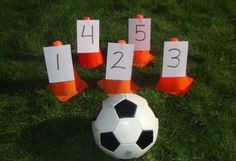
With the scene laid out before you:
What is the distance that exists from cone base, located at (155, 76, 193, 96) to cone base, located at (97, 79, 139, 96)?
238mm

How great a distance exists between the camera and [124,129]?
3061mm

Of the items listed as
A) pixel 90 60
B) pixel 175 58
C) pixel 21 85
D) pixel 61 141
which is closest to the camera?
pixel 61 141

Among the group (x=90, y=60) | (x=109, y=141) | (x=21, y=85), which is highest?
(x=90, y=60)

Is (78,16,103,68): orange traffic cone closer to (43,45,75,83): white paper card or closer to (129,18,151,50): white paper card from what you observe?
(129,18,151,50): white paper card

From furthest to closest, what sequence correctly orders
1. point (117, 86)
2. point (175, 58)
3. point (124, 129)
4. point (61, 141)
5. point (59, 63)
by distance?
point (117, 86) < point (175, 58) < point (59, 63) < point (61, 141) < point (124, 129)

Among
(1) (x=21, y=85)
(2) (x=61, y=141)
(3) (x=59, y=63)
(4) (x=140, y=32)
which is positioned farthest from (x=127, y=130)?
(1) (x=21, y=85)

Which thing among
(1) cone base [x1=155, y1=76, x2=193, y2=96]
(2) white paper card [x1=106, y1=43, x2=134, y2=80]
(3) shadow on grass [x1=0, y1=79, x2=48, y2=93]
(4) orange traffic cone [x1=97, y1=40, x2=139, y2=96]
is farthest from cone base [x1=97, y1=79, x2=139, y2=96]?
(3) shadow on grass [x1=0, y1=79, x2=48, y2=93]

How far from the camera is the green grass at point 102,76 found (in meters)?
3.40

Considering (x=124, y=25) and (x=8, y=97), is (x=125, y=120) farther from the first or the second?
(x=124, y=25)

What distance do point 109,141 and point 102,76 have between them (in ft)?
3.78

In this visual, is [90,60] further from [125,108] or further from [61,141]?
[125,108]

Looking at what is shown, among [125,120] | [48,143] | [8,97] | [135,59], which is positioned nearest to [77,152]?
[48,143]

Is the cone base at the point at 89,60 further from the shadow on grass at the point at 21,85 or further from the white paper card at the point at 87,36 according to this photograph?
the shadow on grass at the point at 21,85

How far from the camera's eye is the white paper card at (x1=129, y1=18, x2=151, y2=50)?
4.00m
